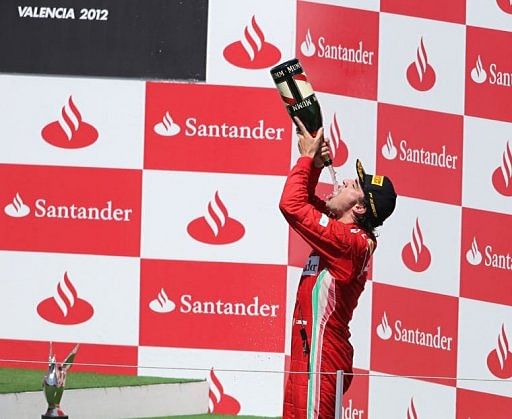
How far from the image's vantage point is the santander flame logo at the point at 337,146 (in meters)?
5.50

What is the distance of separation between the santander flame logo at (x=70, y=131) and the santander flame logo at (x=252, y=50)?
2.51 ft

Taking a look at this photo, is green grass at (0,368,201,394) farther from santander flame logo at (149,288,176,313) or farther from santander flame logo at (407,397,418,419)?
santander flame logo at (407,397,418,419)

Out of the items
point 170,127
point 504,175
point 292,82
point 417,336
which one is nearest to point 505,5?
point 504,175

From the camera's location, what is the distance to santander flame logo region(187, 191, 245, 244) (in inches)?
228

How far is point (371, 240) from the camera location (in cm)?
346

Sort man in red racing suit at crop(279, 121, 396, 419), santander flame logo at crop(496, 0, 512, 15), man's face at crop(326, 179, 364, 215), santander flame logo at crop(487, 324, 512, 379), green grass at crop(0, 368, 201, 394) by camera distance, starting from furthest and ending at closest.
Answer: santander flame logo at crop(496, 0, 512, 15)
santander flame logo at crop(487, 324, 512, 379)
green grass at crop(0, 368, 201, 394)
man's face at crop(326, 179, 364, 215)
man in red racing suit at crop(279, 121, 396, 419)

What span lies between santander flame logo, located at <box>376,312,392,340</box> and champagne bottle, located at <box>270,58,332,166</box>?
212 cm

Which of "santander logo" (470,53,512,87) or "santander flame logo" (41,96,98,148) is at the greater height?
"santander logo" (470,53,512,87)

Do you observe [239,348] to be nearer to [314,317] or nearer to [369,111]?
[369,111]

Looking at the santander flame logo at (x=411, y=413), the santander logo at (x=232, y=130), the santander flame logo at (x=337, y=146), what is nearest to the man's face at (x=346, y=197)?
the santander flame logo at (x=411, y=413)

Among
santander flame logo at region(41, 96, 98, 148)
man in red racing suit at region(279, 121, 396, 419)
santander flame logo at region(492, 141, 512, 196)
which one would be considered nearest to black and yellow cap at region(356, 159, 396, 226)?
man in red racing suit at region(279, 121, 396, 419)

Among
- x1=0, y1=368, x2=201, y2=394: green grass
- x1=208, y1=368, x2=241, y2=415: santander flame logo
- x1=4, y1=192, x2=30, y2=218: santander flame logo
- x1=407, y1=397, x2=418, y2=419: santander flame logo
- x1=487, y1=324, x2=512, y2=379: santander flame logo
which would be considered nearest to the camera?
x1=0, y1=368, x2=201, y2=394: green grass

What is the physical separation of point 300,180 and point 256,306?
254cm

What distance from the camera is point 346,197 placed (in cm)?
346
